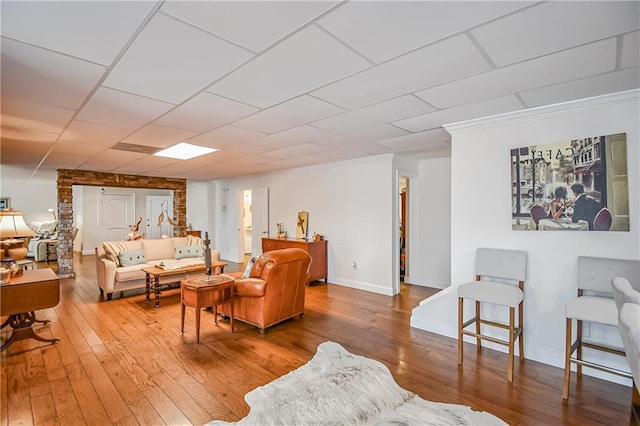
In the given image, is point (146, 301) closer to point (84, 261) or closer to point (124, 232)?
point (84, 261)

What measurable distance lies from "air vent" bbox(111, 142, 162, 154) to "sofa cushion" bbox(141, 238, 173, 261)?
71.5 inches

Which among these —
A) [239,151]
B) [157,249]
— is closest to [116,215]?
[157,249]

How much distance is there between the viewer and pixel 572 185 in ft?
8.87

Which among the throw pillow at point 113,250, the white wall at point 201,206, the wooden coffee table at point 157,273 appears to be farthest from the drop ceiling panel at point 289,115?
the white wall at point 201,206

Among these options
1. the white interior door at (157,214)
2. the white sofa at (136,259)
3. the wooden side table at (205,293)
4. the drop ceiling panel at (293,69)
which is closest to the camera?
the drop ceiling panel at (293,69)

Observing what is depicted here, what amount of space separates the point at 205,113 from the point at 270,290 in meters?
2.02

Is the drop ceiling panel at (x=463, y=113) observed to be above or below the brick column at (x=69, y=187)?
above

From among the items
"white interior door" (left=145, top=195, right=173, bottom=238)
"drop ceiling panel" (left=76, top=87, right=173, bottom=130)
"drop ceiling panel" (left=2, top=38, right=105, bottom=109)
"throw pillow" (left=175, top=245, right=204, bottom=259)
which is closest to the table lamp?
"drop ceiling panel" (left=76, top=87, right=173, bottom=130)

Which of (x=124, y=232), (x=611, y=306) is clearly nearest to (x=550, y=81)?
(x=611, y=306)

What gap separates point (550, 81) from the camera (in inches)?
88.0

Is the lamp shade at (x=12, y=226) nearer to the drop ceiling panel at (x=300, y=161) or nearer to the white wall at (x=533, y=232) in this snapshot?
the drop ceiling panel at (x=300, y=161)

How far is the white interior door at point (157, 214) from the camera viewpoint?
35.4 feet

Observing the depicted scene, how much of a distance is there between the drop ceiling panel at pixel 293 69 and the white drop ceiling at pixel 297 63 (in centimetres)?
1

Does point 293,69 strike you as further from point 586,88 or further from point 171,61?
point 586,88
